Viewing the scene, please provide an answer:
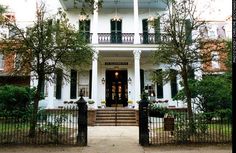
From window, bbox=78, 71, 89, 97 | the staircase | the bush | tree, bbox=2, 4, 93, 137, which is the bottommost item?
→ the staircase

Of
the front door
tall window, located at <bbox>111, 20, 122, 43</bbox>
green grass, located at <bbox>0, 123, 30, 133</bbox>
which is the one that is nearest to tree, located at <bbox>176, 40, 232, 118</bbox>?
the front door

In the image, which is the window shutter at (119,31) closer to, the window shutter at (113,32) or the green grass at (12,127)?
the window shutter at (113,32)

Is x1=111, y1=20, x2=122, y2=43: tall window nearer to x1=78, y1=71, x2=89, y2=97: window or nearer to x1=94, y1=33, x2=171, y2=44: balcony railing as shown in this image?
x1=94, y1=33, x2=171, y2=44: balcony railing

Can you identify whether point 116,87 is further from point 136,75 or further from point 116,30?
point 116,30

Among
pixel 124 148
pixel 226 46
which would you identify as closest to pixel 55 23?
pixel 124 148

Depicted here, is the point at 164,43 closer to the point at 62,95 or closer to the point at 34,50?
the point at 34,50

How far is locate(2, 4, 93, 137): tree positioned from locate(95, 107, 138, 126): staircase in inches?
279

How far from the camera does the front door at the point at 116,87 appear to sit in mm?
25344

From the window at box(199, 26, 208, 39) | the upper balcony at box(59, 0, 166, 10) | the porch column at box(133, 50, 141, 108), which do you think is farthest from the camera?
the upper balcony at box(59, 0, 166, 10)

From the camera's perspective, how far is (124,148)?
10805 mm

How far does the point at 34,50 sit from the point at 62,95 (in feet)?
38.6

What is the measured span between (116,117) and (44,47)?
8652 millimetres

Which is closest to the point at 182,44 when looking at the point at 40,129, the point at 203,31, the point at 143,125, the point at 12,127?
the point at 203,31

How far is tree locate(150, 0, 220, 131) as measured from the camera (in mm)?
13398
